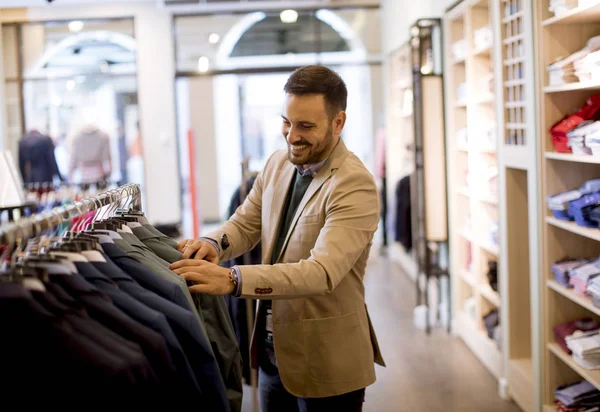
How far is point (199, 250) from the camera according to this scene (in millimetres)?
2145

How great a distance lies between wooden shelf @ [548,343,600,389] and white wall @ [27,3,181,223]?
6.90 metres

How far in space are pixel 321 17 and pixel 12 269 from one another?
29.1 feet

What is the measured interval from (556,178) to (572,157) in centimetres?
31

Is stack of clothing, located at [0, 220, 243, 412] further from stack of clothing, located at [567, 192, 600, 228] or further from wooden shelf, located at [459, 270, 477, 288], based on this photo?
wooden shelf, located at [459, 270, 477, 288]

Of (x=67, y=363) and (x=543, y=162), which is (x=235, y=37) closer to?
(x=543, y=162)

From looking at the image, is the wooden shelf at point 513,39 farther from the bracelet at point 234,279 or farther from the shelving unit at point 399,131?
the shelving unit at point 399,131

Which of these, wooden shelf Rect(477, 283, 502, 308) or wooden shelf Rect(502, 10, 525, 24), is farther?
wooden shelf Rect(477, 283, 502, 308)

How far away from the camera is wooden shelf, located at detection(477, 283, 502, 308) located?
183 inches

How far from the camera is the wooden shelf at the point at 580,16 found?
2.97 meters

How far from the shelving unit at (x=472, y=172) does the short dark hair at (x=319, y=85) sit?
2.50 m

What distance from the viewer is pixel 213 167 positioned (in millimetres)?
10852

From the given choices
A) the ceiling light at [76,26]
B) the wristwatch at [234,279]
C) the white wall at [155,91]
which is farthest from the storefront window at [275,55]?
the wristwatch at [234,279]

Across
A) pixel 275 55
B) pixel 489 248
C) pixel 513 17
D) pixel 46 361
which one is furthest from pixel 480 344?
pixel 275 55

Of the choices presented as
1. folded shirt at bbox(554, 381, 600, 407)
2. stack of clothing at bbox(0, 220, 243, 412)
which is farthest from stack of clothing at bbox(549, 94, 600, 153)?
stack of clothing at bbox(0, 220, 243, 412)
